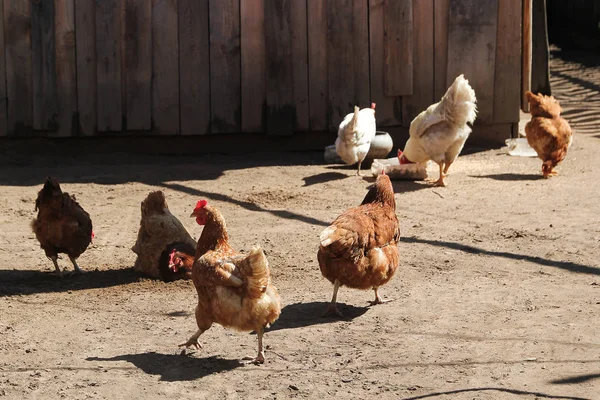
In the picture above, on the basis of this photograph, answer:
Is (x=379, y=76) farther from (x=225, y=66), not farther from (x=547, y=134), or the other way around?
(x=547, y=134)

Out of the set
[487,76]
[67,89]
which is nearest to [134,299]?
[67,89]

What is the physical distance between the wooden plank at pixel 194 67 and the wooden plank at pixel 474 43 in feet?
10.3

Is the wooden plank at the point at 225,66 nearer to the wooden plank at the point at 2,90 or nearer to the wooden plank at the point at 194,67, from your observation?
the wooden plank at the point at 194,67

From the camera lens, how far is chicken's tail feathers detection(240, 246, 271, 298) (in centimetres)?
532

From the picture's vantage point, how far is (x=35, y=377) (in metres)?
5.34

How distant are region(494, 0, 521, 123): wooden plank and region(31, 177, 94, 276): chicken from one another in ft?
21.9

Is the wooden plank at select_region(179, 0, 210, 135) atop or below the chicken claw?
atop

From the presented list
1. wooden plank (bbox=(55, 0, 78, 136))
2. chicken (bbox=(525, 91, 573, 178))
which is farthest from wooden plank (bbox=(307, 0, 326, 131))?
wooden plank (bbox=(55, 0, 78, 136))

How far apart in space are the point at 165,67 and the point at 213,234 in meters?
6.68

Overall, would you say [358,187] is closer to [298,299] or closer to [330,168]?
[330,168]

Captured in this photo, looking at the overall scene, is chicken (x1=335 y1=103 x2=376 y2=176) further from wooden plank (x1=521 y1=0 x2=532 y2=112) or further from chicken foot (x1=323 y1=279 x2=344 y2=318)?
chicken foot (x1=323 y1=279 x2=344 y2=318)

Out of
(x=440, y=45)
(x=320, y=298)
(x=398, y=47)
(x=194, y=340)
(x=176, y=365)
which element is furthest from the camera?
(x=440, y=45)

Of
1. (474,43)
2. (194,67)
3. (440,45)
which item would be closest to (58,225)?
(194,67)

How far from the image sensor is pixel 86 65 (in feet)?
39.5
